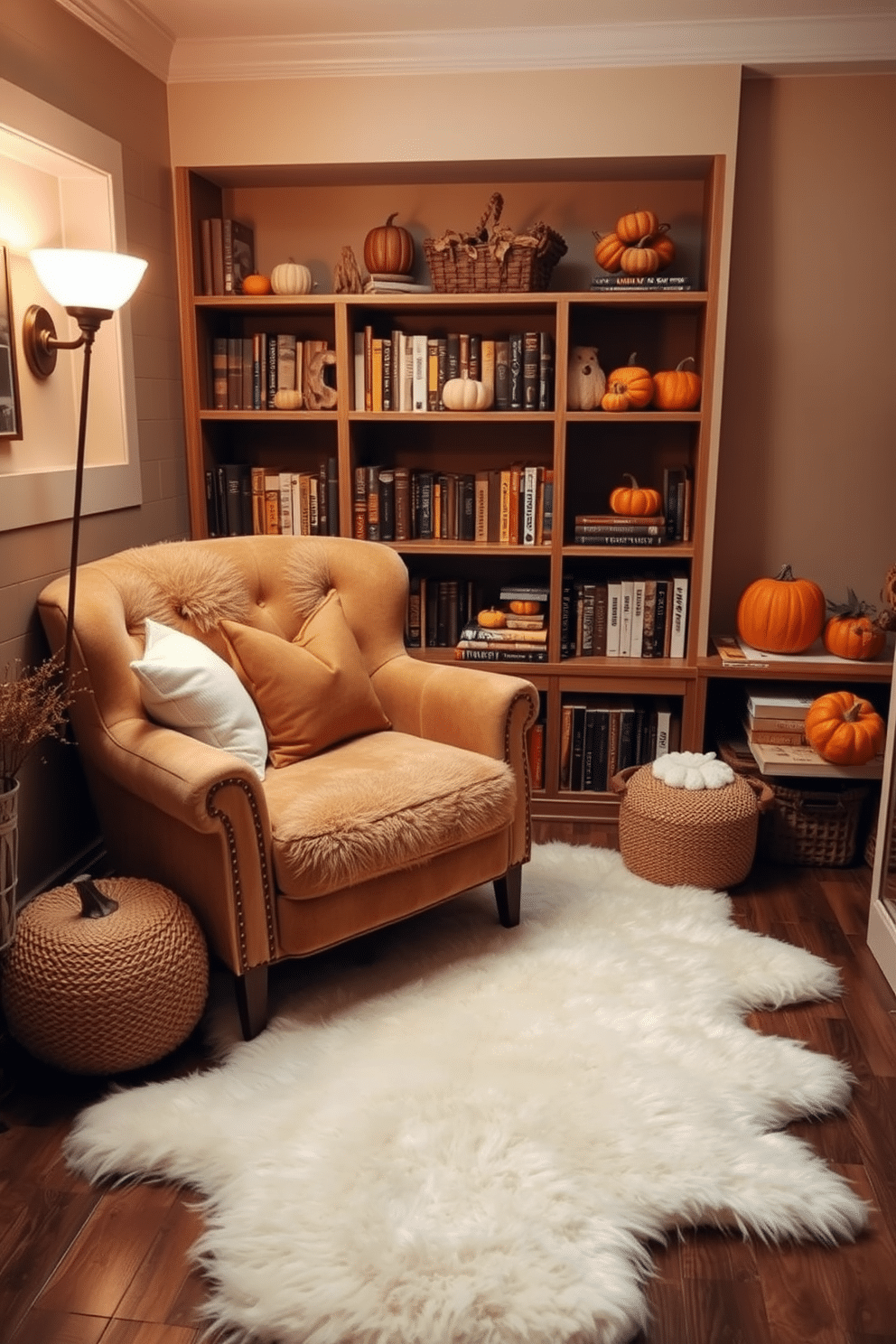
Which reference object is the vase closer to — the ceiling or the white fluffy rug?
the white fluffy rug

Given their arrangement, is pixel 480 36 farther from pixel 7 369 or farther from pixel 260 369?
pixel 7 369

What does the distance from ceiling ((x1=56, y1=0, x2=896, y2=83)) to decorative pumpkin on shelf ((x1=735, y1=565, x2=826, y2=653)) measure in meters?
1.52

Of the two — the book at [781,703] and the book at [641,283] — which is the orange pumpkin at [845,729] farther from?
the book at [641,283]

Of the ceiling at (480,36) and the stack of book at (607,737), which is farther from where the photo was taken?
the stack of book at (607,737)

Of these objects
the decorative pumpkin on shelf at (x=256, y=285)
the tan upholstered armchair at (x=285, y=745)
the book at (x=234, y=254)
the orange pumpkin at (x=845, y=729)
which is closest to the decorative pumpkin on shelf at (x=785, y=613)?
the orange pumpkin at (x=845, y=729)

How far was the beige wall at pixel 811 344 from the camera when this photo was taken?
3.46 metres

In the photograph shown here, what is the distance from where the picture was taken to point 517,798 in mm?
2781

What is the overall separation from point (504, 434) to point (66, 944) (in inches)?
93.3

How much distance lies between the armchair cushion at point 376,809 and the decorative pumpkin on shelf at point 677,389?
4.64 ft

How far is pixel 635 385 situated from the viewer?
3.46 meters

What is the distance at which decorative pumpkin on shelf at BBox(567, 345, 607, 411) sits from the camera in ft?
11.6

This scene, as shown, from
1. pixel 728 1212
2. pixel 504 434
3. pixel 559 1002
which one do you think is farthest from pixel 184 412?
pixel 728 1212

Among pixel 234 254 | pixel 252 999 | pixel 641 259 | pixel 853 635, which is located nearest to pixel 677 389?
pixel 641 259

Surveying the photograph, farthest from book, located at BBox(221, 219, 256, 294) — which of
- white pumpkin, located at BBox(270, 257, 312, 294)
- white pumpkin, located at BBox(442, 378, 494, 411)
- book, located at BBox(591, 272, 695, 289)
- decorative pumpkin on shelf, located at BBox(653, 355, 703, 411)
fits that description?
decorative pumpkin on shelf, located at BBox(653, 355, 703, 411)
